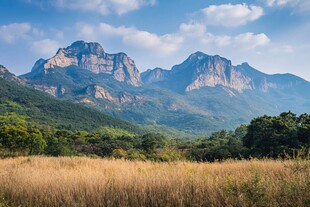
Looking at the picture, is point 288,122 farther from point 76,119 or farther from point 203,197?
point 76,119

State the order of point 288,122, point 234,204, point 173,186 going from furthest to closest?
point 288,122 < point 173,186 < point 234,204

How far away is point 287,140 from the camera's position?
82.1 ft

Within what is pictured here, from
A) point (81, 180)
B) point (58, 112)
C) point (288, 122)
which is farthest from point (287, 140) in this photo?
point (58, 112)

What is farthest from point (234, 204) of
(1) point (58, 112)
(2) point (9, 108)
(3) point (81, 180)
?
(1) point (58, 112)

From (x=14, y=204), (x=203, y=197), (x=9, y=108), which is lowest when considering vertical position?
(x=14, y=204)

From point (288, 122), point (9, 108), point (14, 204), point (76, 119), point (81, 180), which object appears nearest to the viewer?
point (14, 204)

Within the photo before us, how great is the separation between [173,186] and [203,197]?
1.94 feet

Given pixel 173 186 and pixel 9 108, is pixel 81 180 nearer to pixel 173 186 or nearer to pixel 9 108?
pixel 173 186

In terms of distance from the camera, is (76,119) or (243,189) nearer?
(243,189)

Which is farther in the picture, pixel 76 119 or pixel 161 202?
pixel 76 119

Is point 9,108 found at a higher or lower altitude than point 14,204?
higher

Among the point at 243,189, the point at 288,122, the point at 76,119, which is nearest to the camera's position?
the point at 243,189

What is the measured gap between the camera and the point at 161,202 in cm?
402

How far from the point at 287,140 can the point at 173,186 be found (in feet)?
77.3
